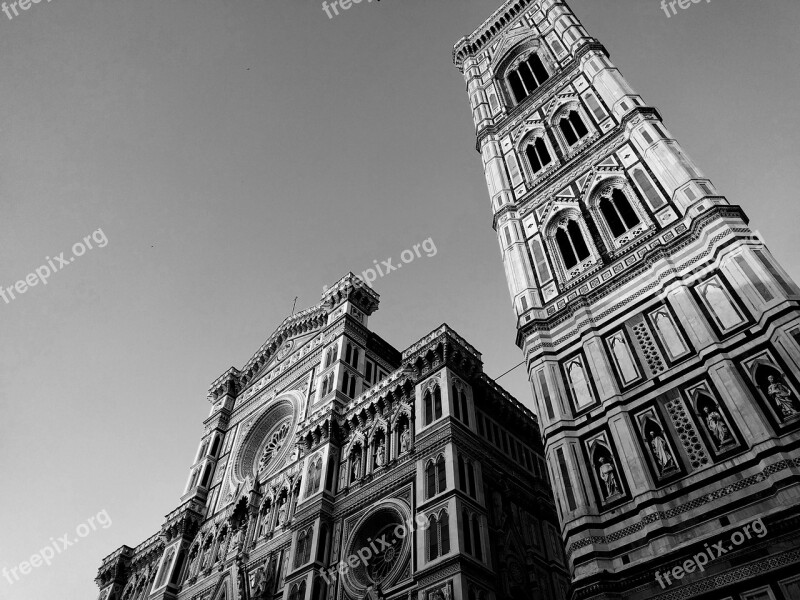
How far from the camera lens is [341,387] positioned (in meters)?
28.3

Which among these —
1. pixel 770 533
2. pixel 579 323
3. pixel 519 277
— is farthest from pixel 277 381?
pixel 770 533

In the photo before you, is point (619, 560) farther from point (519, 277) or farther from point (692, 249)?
point (519, 277)

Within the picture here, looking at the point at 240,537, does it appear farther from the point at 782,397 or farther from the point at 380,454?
the point at 782,397

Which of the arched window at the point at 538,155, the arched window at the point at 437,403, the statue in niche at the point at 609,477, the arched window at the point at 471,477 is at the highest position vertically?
the arched window at the point at 538,155

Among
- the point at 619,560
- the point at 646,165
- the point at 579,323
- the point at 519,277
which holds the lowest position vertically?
the point at 619,560

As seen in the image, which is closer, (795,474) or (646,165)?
(795,474)

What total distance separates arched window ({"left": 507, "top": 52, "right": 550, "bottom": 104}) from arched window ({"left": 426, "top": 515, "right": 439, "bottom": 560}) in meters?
20.0

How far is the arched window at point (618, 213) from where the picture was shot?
1959cm

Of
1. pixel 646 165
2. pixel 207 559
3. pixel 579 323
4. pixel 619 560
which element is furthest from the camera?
pixel 207 559

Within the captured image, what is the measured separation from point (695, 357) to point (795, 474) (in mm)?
3799

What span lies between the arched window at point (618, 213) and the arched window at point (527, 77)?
33.3 ft

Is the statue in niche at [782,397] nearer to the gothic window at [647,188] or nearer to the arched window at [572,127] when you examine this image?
the gothic window at [647,188]

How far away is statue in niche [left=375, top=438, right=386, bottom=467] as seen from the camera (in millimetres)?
22641

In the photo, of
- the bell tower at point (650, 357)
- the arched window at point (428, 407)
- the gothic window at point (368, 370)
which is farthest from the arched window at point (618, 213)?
the gothic window at point (368, 370)
